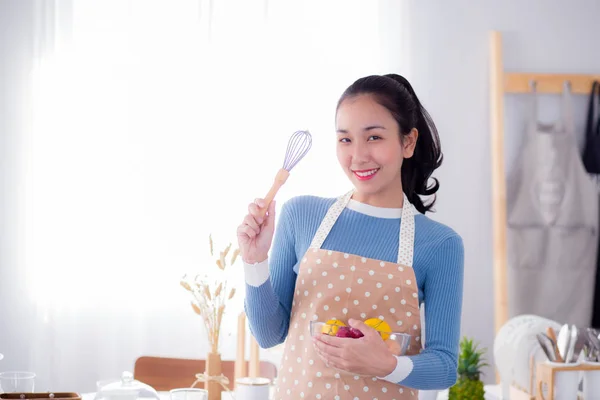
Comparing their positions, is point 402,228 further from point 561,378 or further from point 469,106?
point 469,106

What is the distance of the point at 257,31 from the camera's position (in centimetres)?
330

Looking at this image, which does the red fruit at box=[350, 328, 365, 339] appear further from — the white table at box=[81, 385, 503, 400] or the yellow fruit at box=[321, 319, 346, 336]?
the white table at box=[81, 385, 503, 400]

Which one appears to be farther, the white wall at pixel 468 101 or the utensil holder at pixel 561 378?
the white wall at pixel 468 101

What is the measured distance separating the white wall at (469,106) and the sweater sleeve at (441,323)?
7.15 ft

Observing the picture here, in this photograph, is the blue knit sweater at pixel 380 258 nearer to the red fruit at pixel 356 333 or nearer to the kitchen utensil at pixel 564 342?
the red fruit at pixel 356 333

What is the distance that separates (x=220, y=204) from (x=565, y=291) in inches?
62.0

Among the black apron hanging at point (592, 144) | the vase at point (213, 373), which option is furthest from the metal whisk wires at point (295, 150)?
the black apron hanging at point (592, 144)

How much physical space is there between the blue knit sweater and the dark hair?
102mm

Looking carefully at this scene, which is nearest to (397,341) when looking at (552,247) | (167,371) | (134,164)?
(167,371)

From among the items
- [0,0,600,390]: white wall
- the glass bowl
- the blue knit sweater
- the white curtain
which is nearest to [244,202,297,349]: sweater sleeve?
the blue knit sweater

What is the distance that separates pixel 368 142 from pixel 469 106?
7.65 ft

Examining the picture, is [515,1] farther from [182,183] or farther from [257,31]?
[182,183]

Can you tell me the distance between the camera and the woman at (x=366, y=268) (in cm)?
123

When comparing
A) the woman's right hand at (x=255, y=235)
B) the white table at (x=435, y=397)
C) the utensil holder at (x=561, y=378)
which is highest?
the woman's right hand at (x=255, y=235)
